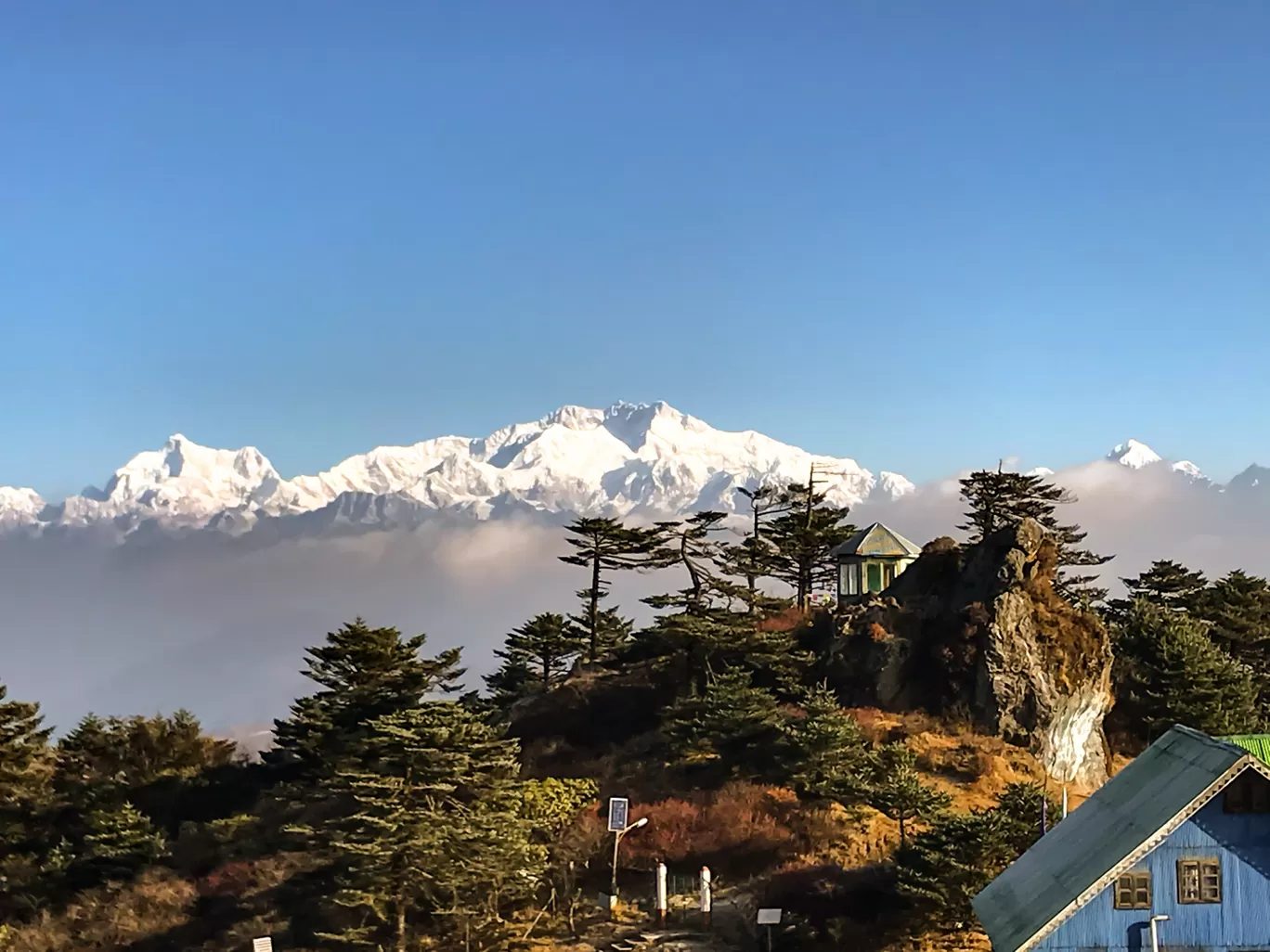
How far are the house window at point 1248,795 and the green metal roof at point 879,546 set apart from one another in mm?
32577

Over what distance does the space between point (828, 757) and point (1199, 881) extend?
15.8 meters

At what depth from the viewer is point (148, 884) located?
33.7 meters

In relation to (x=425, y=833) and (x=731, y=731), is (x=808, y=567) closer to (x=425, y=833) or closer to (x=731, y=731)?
(x=731, y=731)

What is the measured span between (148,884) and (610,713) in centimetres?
1961

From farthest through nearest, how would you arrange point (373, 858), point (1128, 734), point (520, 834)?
1. point (1128, 734)
2. point (520, 834)
3. point (373, 858)

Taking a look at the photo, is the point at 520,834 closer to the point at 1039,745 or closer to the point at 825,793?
the point at 825,793

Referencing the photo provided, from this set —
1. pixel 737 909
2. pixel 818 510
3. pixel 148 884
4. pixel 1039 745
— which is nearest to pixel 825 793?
pixel 737 909

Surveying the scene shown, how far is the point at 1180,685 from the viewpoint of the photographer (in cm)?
4106

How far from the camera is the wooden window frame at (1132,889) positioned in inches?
775

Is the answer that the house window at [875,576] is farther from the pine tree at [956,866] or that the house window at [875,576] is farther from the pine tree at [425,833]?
the pine tree at [425,833]

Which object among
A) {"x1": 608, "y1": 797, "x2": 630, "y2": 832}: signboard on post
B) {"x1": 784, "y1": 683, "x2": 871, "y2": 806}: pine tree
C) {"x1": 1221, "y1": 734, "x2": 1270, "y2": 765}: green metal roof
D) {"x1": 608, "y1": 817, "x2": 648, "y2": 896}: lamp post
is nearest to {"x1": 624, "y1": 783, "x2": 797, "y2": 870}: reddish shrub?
{"x1": 608, "y1": 817, "x2": 648, "y2": 896}: lamp post

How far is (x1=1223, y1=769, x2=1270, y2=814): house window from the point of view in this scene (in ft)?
64.2

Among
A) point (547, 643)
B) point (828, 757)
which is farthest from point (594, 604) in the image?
point (828, 757)

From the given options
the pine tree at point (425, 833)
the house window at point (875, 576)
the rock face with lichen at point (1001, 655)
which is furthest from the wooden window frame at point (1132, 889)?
the house window at point (875, 576)
